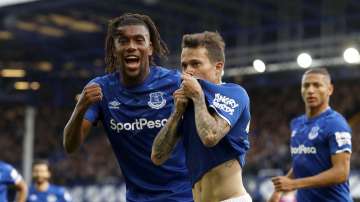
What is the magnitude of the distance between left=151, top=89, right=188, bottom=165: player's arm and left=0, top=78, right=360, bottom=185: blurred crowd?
1666 centimetres

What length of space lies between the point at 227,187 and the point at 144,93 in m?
1.16

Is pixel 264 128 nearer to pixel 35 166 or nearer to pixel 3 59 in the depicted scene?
pixel 3 59

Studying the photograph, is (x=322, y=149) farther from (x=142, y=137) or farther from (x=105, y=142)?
(x=105, y=142)

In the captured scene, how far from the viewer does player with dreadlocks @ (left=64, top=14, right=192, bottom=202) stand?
562 cm

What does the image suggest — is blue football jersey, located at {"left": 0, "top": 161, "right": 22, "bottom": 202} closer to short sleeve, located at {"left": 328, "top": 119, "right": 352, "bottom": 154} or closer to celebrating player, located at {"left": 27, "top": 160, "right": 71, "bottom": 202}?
celebrating player, located at {"left": 27, "top": 160, "right": 71, "bottom": 202}

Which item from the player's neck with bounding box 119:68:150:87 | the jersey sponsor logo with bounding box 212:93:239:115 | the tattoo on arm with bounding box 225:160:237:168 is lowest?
the tattoo on arm with bounding box 225:160:237:168

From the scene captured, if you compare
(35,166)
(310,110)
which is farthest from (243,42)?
(310,110)

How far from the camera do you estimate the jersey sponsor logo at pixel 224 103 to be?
4.97 metres

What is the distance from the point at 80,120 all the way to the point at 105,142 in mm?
27274

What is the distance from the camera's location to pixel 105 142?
1284 inches

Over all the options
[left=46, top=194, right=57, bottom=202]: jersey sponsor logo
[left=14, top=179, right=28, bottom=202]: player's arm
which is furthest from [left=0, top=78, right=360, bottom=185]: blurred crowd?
[left=14, top=179, right=28, bottom=202]: player's arm

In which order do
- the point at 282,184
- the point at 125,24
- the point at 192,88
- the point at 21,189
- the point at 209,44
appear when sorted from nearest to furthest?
1. the point at 192,88
2. the point at 209,44
3. the point at 125,24
4. the point at 282,184
5. the point at 21,189

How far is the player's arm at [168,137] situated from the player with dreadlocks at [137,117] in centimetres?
38

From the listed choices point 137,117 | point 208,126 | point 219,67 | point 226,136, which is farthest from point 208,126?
point 137,117
